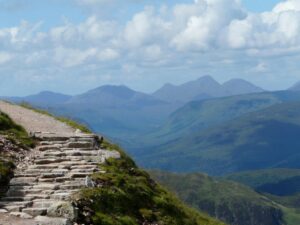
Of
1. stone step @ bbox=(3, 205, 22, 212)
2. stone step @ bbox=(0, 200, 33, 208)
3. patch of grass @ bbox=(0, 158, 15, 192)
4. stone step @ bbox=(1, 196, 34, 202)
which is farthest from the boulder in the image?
patch of grass @ bbox=(0, 158, 15, 192)

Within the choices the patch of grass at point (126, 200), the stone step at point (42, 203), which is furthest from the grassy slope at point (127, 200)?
the stone step at point (42, 203)

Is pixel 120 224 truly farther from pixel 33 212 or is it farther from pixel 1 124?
pixel 1 124

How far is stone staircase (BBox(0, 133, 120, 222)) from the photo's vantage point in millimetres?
22875

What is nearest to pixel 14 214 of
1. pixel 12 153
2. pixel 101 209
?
pixel 101 209

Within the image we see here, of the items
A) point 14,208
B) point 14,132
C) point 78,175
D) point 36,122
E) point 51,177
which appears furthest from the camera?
point 36,122

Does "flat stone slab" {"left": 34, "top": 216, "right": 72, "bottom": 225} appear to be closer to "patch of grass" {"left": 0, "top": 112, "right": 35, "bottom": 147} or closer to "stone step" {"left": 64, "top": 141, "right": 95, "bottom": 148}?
"patch of grass" {"left": 0, "top": 112, "right": 35, "bottom": 147}

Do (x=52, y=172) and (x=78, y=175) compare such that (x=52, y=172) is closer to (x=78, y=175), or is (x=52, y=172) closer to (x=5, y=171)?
(x=78, y=175)

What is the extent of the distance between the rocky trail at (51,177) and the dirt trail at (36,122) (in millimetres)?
259

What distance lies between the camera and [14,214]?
21.4 meters

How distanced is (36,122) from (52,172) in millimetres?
17306

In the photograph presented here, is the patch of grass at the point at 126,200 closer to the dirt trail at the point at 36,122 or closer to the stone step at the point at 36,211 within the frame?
the stone step at the point at 36,211

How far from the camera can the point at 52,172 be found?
90.5 feet

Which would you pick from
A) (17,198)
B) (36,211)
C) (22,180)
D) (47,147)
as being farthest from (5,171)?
(47,147)

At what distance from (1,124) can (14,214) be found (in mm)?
15629
